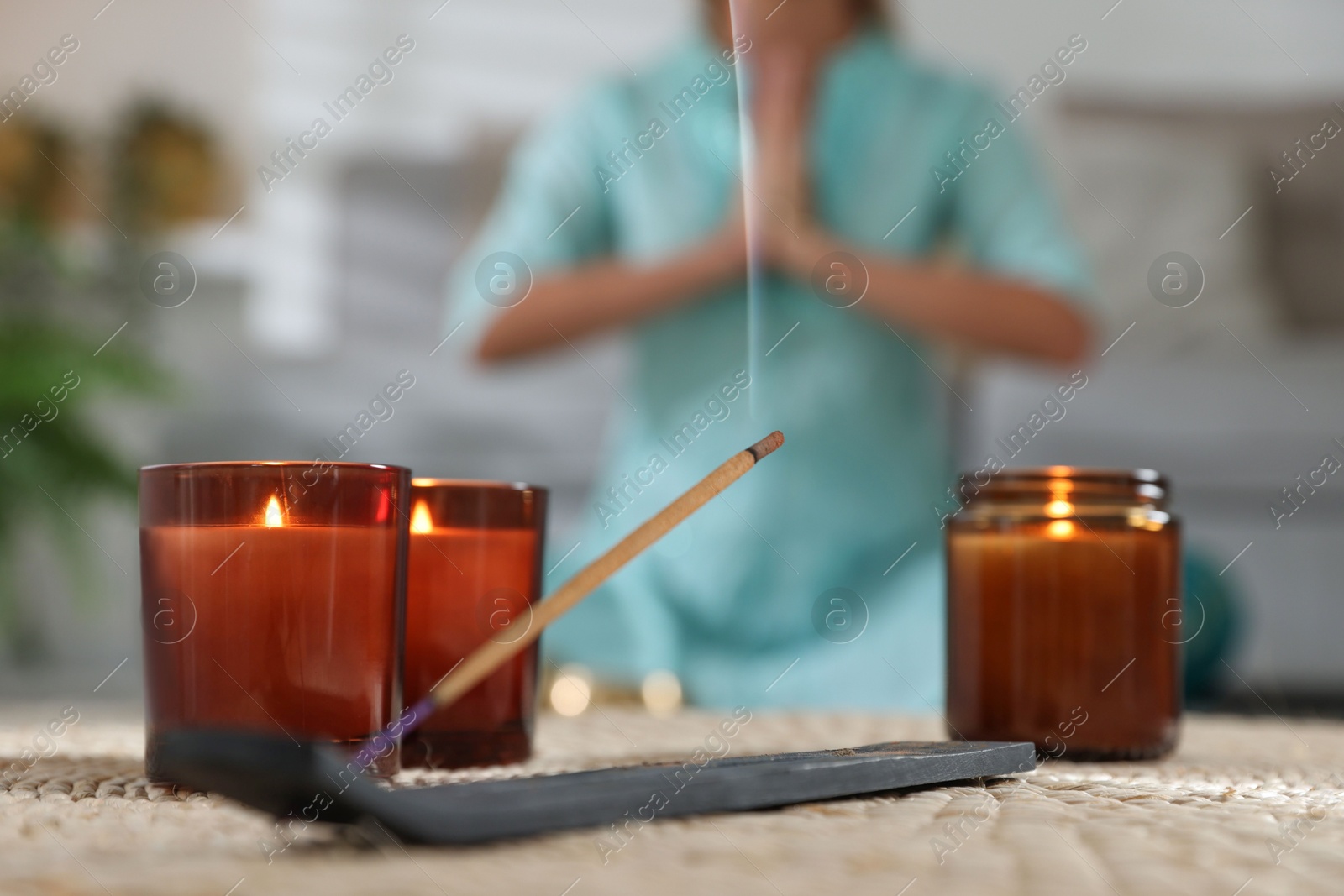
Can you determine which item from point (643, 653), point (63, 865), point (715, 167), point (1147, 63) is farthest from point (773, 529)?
point (1147, 63)

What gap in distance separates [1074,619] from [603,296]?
0.83 m

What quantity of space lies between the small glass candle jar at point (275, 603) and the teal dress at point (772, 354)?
2.50 ft

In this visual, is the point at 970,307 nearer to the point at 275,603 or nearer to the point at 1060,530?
the point at 1060,530

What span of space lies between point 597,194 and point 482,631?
0.98m

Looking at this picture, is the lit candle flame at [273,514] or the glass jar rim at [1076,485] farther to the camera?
the glass jar rim at [1076,485]

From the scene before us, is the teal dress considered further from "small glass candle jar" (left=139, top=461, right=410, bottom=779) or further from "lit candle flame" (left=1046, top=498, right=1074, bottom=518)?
"small glass candle jar" (left=139, top=461, right=410, bottom=779)

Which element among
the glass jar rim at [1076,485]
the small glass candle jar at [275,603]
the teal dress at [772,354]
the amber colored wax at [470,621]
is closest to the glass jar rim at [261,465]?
the small glass candle jar at [275,603]

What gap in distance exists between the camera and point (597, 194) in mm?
1385

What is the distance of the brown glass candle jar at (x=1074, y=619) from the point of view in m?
0.48

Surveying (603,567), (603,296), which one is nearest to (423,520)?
(603,567)

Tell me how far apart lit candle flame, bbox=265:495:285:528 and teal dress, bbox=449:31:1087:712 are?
77cm

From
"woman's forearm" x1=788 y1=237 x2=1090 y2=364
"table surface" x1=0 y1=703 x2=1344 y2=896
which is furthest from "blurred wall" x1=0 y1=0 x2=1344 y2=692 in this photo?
"table surface" x1=0 y1=703 x2=1344 y2=896

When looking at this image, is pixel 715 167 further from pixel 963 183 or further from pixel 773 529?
pixel 773 529

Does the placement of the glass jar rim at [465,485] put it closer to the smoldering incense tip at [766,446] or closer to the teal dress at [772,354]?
the smoldering incense tip at [766,446]
